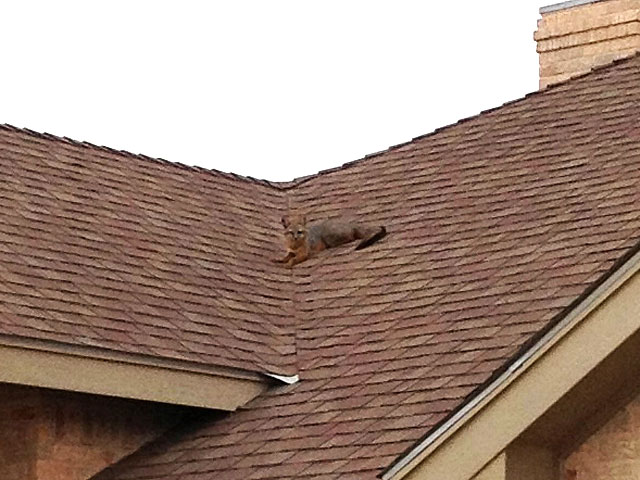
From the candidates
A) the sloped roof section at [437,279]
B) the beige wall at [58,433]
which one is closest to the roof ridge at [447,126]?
the sloped roof section at [437,279]

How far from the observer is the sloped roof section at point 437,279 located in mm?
9156

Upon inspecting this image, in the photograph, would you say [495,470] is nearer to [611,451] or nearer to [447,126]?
[611,451]

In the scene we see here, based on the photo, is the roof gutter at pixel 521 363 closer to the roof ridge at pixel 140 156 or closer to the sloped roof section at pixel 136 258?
the sloped roof section at pixel 136 258

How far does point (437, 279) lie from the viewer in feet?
35.1

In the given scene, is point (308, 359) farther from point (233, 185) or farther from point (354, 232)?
point (233, 185)

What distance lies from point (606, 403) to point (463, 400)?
750 mm

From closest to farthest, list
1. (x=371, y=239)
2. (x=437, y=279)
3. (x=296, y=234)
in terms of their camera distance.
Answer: (x=437, y=279)
(x=371, y=239)
(x=296, y=234)

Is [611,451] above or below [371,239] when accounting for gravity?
below

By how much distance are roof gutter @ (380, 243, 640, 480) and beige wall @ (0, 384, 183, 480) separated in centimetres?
237

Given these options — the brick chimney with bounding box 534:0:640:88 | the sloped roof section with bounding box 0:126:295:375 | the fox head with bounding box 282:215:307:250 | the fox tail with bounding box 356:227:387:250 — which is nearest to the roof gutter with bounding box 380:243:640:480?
the sloped roof section with bounding box 0:126:295:375

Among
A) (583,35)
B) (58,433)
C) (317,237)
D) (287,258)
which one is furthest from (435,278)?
(583,35)

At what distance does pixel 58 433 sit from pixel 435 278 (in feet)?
7.88

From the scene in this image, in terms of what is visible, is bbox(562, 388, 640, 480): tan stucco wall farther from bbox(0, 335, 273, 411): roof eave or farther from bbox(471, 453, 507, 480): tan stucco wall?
bbox(0, 335, 273, 411): roof eave

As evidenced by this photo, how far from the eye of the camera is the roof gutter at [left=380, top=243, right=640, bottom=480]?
27.1ft
